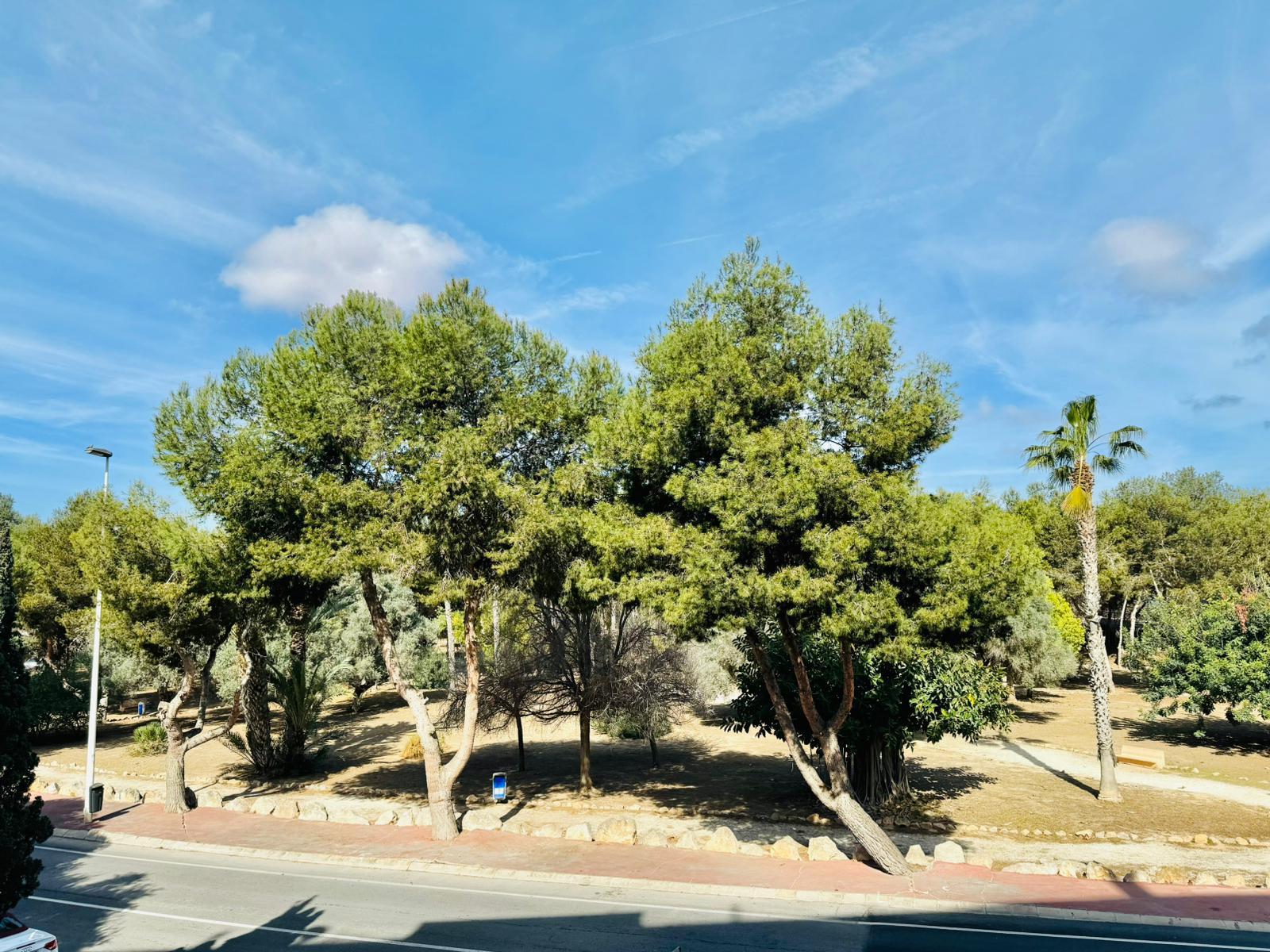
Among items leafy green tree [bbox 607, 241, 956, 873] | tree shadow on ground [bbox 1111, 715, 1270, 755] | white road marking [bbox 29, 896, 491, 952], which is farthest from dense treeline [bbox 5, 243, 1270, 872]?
white road marking [bbox 29, 896, 491, 952]

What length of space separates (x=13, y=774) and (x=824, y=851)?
13.9 meters

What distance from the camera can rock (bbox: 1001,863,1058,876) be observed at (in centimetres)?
1495

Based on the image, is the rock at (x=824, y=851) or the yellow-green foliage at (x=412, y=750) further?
the yellow-green foliage at (x=412, y=750)

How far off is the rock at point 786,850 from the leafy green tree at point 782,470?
4.36 feet

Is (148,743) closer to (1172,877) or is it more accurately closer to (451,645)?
(451,645)

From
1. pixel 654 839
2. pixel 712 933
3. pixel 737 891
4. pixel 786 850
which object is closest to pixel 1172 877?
pixel 786 850

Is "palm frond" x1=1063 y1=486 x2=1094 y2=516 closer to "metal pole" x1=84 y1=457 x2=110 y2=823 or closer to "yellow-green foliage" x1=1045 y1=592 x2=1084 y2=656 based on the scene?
"yellow-green foliage" x1=1045 y1=592 x2=1084 y2=656

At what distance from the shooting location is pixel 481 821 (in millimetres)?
20094

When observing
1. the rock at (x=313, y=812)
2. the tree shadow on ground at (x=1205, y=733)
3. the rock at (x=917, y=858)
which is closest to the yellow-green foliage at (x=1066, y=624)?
the tree shadow on ground at (x=1205, y=733)

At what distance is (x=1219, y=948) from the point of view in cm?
1143

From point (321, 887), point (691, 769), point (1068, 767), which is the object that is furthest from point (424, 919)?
point (1068, 767)

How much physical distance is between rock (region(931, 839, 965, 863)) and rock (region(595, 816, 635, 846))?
21.2 feet

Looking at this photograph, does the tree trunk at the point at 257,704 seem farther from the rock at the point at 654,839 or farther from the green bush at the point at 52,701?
the rock at the point at 654,839

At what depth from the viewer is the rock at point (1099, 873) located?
47.7 ft
